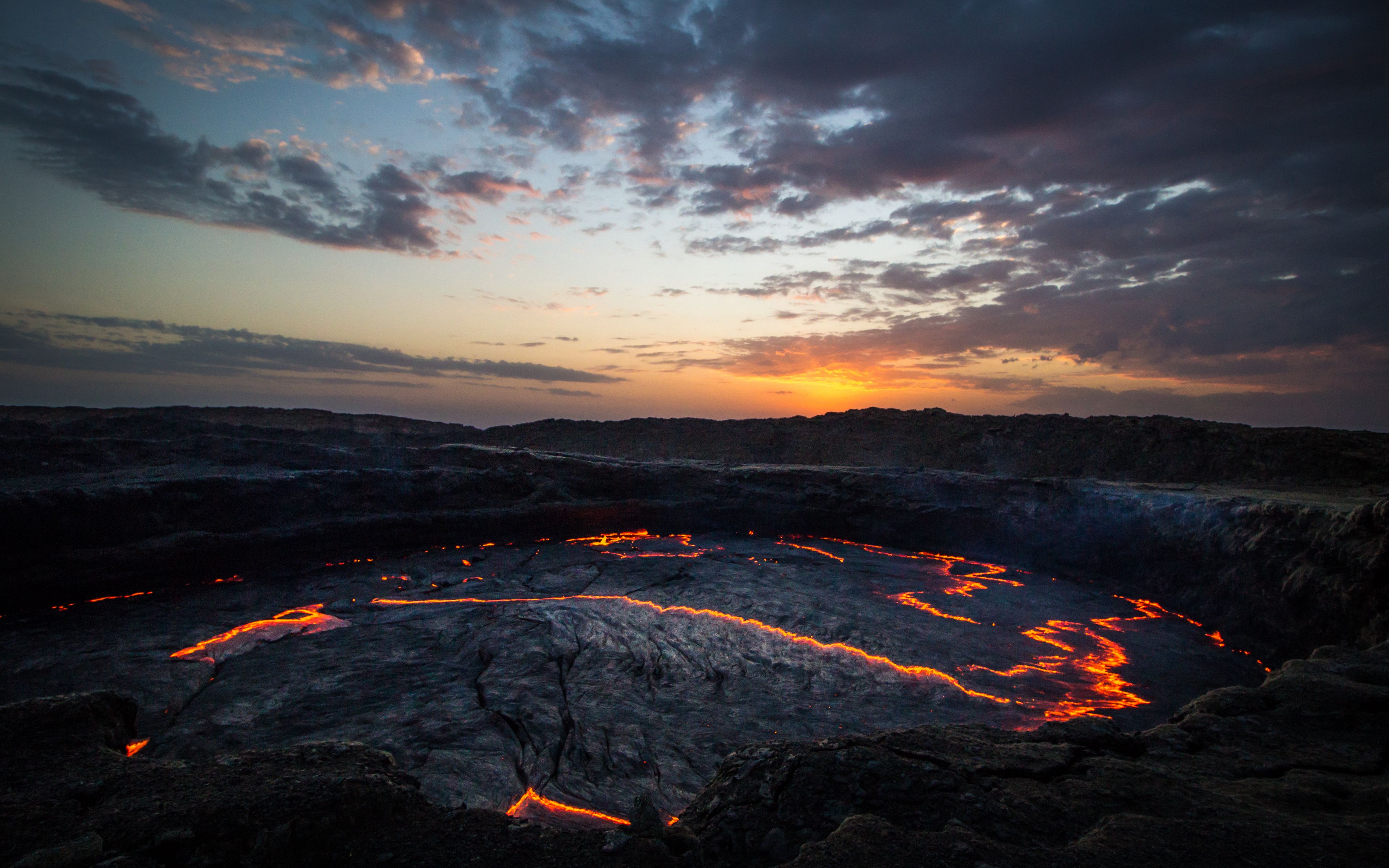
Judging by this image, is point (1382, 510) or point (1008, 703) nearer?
point (1008, 703)

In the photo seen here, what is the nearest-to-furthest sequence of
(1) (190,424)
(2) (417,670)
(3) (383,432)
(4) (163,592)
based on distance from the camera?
(2) (417,670)
(4) (163,592)
(1) (190,424)
(3) (383,432)

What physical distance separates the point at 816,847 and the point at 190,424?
19926 mm

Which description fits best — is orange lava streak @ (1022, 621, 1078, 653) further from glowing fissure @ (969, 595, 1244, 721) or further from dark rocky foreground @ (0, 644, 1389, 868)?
dark rocky foreground @ (0, 644, 1389, 868)

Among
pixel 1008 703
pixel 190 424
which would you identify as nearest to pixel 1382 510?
pixel 1008 703

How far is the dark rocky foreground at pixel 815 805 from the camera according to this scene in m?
2.05

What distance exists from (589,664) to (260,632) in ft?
12.1

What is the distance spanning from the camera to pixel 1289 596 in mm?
6566

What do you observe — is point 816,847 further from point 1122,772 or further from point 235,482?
point 235,482

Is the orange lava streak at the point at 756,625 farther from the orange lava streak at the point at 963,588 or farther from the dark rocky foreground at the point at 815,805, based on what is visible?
the orange lava streak at the point at 963,588

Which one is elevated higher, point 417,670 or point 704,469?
point 704,469

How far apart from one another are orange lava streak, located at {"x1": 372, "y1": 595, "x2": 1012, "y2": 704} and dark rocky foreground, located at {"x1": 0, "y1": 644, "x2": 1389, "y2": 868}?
2372 millimetres

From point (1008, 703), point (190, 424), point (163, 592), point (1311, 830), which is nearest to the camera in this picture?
point (1311, 830)

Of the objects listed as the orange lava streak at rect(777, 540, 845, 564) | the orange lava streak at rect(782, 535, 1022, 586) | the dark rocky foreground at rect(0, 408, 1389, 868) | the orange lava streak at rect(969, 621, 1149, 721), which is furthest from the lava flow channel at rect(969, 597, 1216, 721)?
the orange lava streak at rect(777, 540, 845, 564)

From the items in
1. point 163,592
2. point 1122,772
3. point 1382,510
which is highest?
point 1382,510
